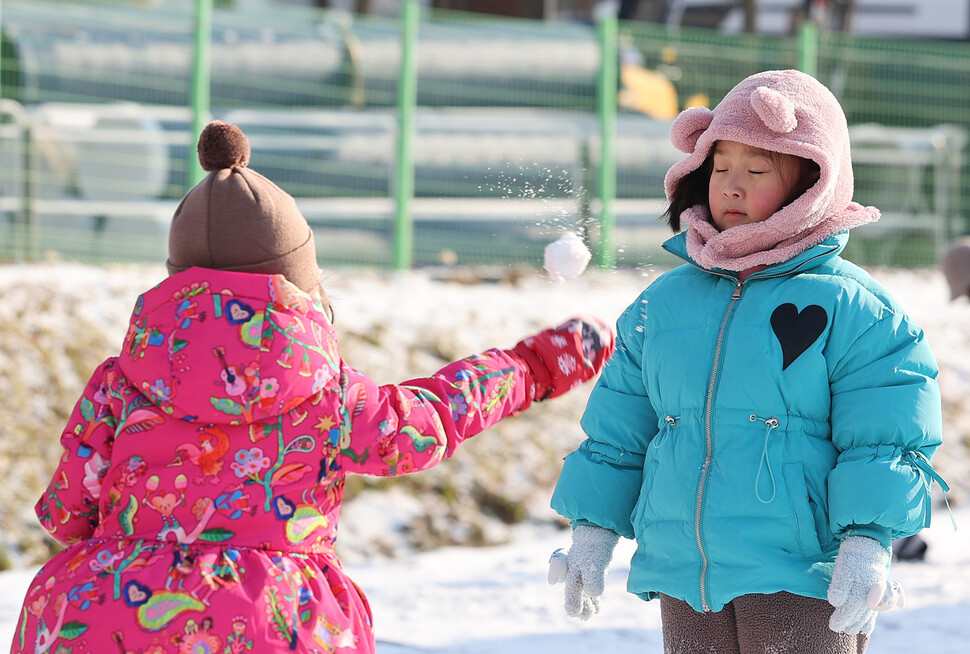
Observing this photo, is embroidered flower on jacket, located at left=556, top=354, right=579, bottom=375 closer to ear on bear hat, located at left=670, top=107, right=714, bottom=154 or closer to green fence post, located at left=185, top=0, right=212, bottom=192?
ear on bear hat, located at left=670, top=107, right=714, bottom=154

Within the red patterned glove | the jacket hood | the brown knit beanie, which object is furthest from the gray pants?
the brown knit beanie

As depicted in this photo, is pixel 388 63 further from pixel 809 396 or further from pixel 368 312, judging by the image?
pixel 809 396

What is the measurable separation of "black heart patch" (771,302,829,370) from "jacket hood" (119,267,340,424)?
817 millimetres

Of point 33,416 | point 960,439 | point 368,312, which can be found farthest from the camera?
point 960,439

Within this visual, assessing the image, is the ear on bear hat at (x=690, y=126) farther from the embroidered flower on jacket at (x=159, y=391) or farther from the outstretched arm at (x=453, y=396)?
the embroidered flower on jacket at (x=159, y=391)

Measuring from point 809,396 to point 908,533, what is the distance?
0.29 metres

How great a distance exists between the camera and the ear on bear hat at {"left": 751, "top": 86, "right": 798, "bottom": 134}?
7.58ft

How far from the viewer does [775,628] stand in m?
2.24

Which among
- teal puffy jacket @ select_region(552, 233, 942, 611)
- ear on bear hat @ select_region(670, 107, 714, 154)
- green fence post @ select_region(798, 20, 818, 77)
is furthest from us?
green fence post @ select_region(798, 20, 818, 77)

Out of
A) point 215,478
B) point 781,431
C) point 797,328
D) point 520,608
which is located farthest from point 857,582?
point 520,608

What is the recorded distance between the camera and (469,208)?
8.02m

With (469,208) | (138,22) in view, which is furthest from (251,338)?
(469,208)

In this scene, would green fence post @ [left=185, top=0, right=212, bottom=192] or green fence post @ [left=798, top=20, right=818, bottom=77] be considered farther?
green fence post @ [left=798, top=20, right=818, bottom=77]

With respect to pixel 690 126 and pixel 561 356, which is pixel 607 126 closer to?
pixel 690 126
